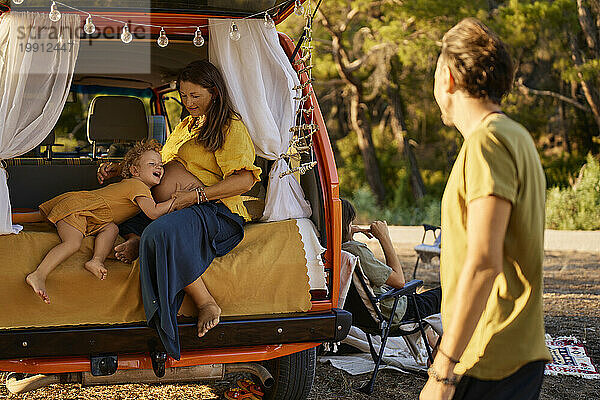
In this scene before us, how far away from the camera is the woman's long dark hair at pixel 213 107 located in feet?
12.6

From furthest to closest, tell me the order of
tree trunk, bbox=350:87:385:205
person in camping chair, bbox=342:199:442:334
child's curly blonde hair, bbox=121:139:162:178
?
1. tree trunk, bbox=350:87:385:205
2. person in camping chair, bbox=342:199:442:334
3. child's curly blonde hair, bbox=121:139:162:178

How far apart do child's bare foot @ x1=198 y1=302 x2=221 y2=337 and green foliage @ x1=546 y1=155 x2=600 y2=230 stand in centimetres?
1116

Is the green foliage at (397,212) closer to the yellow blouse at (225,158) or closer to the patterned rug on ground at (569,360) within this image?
the patterned rug on ground at (569,360)

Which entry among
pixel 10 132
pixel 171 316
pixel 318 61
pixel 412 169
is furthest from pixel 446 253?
pixel 412 169

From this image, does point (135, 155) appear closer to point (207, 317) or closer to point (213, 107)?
point (213, 107)

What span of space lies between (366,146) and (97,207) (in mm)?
14718

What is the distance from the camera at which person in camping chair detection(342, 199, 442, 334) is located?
14.7ft

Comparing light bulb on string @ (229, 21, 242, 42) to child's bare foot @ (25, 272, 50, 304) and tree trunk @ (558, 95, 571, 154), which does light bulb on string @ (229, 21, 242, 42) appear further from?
tree trunk @ (558, 95, 571, 154)

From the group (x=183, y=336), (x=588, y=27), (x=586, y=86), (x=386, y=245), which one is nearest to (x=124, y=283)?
(x=183, y=336)

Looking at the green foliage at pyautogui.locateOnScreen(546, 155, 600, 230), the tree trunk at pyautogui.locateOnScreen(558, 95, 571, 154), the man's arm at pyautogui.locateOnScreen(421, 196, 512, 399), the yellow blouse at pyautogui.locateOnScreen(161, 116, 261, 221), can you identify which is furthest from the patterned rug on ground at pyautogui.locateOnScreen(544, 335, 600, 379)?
the tree trunk at pyautogui.locateOnScreen(558, 95, 571, 154)

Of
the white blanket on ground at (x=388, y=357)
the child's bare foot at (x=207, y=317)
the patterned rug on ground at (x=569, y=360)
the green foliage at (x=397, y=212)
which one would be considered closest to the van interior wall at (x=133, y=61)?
the child's bare foot at (x=207, y=317)

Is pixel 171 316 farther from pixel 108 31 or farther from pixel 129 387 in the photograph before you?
pixel 108 31

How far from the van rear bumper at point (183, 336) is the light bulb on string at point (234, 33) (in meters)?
1.43

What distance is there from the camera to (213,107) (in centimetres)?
394
